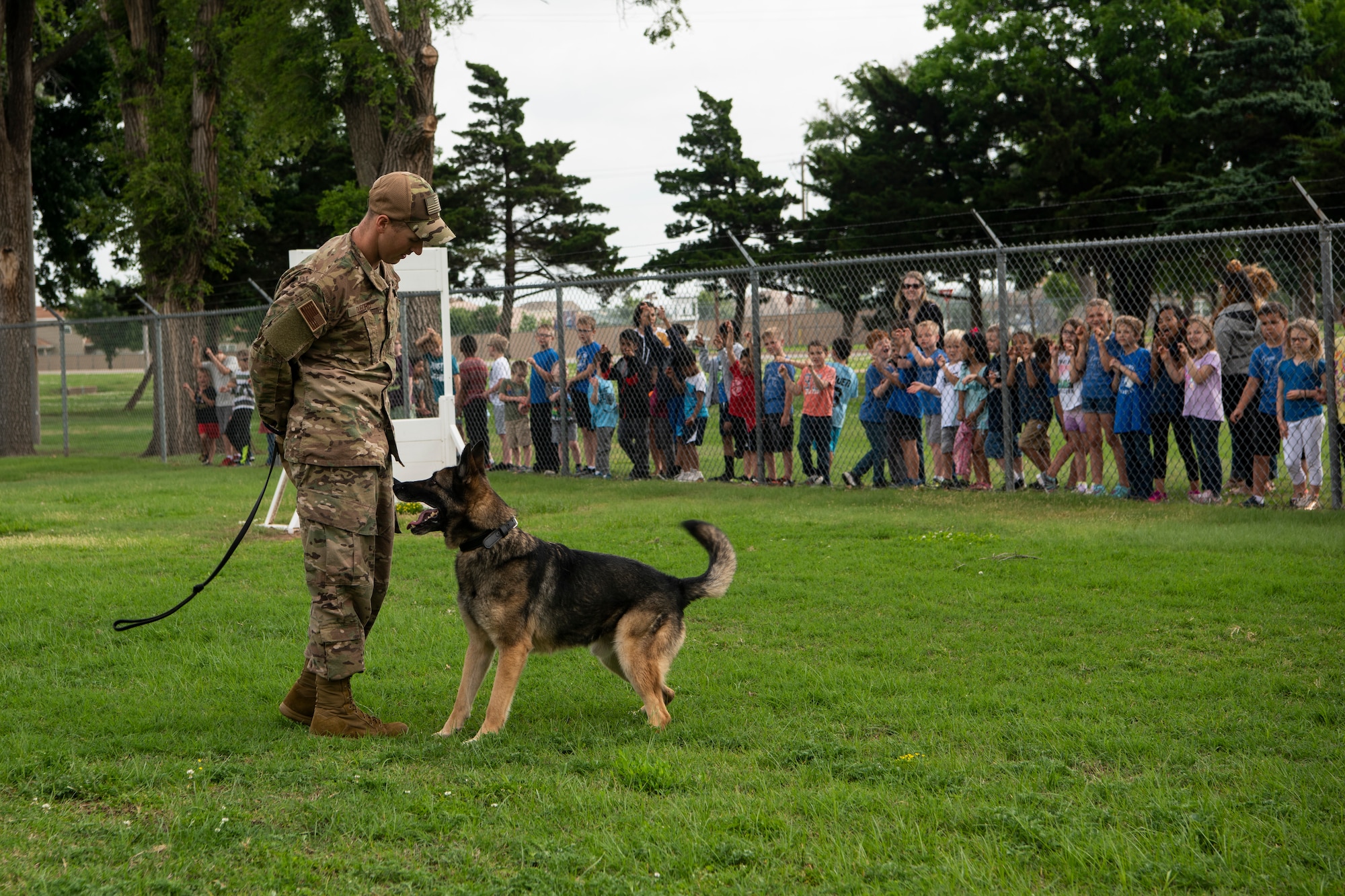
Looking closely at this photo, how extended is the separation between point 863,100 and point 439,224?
38.6m

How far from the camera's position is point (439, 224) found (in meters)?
4.43

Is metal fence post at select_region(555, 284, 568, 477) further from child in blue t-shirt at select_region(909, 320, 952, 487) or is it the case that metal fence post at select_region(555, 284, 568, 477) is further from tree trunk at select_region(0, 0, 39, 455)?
tree trunk at select_region(0, 0, 39, 455)

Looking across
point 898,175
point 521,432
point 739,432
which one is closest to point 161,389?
point 521,432

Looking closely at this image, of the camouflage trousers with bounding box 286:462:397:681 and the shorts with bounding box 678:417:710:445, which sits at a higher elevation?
the shorts with bounding box 678:417:710:445

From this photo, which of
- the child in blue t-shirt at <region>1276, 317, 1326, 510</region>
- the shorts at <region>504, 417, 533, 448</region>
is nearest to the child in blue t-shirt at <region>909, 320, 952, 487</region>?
the child in blue t-shirt at <region>1276, 317, 1326, 510</region>

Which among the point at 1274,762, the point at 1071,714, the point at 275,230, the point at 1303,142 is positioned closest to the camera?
the point at 1274,762

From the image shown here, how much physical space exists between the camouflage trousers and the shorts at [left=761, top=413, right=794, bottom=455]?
8326 mm

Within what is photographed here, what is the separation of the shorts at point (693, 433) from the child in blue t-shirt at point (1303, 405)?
19.7 feet

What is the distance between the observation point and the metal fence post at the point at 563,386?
13867 millimetres

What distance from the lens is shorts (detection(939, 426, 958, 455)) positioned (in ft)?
37.8

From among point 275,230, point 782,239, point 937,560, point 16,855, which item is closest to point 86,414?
point 275,230

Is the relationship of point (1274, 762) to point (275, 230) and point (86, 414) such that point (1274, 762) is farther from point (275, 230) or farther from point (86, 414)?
point (275, 230)

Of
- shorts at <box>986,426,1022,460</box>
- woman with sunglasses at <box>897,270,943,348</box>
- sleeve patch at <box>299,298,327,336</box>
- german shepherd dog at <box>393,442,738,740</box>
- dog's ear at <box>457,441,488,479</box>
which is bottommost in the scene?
german shepherd dog at <box>393,442,738,740</box>

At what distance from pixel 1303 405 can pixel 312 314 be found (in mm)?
8348
